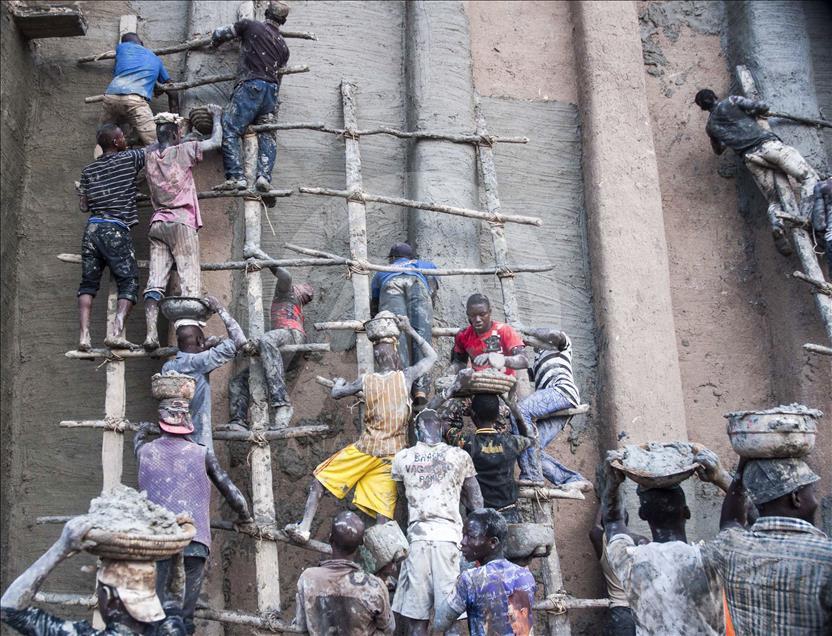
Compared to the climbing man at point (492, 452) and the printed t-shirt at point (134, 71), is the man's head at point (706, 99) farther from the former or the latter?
the printed t-shirt at point (134, 71)

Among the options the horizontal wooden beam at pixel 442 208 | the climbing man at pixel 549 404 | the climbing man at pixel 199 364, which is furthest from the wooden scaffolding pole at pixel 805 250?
the climbing man at pixel 199 364

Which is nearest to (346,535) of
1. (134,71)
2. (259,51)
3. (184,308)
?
(184,308)

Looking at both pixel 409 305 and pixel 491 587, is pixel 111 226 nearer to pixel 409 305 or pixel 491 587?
pixel 409 305

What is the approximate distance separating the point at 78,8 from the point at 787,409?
23.4 feet

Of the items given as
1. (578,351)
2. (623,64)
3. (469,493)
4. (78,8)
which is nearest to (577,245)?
(578,351)

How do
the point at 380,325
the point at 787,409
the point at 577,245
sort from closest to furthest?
1. the point at 787,409
2. the point at 380,325
3. the point at 577,245

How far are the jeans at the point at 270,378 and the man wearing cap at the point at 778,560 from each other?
3.86 m

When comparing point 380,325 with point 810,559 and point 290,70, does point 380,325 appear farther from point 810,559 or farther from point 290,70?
point 810,559

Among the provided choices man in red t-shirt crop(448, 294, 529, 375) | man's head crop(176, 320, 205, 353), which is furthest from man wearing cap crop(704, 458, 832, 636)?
man's head crop(176, 320, 205, 353)

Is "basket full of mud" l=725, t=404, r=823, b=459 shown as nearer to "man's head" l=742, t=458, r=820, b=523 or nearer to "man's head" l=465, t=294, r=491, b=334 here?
"man's head" l=742, t=458, r=820, b=523

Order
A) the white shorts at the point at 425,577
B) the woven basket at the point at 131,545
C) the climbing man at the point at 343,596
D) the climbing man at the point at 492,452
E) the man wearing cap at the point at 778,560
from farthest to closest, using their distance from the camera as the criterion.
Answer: the climbing man at the point at 492,452 < the white shorts at the point at 425,577 < the climbing man at the point at 343,596 < the woven basket at the point at 131,545 < the man wearing cap at the point at 778,560

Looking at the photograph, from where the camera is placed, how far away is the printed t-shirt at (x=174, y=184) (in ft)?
28.4

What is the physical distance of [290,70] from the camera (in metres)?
9.51

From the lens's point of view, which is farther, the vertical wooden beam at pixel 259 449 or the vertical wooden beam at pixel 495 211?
the vertical wooden beam at pixel 495 211
